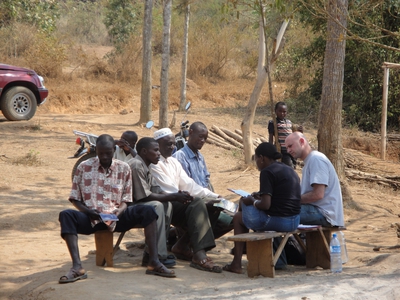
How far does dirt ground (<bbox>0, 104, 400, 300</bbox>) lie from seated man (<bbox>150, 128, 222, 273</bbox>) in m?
0.20

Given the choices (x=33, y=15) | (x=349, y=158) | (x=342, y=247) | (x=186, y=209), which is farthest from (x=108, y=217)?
(x=33, y=15)

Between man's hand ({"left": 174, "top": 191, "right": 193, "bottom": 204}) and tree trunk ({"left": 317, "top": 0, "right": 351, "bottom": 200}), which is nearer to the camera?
man's hand ({"left": 174, "top": 191, "right": 193, "bottom": 204})

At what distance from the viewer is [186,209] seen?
5.60 metres

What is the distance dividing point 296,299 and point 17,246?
3.25m

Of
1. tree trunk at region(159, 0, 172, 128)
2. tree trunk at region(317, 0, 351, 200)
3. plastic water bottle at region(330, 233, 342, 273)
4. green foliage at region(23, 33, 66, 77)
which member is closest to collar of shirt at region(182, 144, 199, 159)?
plastic water bottle at region(330, 233, 342, 273)

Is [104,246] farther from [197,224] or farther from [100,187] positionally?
[197,224]

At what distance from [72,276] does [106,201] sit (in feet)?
2.49

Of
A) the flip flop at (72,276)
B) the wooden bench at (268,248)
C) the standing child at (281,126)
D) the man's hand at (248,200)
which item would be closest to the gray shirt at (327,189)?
the wooden bench at (268,248)

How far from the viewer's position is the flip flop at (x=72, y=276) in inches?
185

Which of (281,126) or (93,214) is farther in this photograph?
(281,126)

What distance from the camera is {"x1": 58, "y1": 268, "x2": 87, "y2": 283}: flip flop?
470 cm

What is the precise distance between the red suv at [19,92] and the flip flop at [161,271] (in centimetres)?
998

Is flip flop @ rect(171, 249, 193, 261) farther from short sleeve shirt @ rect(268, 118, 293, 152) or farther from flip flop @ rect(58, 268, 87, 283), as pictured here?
short sleeve shirt @ rect(268, 118, 293, 152)

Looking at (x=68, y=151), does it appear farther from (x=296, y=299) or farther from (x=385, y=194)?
(x=296, y=299)
